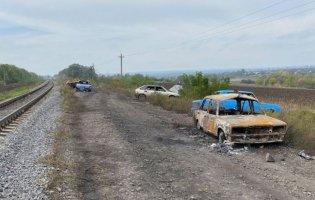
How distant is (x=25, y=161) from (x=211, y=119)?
6295 millimetres

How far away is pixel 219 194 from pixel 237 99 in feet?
24.9

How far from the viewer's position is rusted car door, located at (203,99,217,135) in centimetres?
1611

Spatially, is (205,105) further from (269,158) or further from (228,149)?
(269,158)

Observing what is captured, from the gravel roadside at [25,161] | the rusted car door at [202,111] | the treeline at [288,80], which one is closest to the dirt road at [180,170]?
the rusted car door at [202,111]

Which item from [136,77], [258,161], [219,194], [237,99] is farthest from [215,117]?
[136,77]

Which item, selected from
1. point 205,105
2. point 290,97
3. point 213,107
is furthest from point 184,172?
point 290,97

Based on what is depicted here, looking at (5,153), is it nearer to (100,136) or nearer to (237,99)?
(100,136)

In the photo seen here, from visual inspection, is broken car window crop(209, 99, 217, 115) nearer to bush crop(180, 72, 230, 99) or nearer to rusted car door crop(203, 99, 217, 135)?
rusted car door crop(203, 99, 217, 135)

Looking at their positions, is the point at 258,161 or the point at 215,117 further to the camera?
the point at 215,117

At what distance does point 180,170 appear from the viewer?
1148 cm

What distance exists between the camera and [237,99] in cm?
1661

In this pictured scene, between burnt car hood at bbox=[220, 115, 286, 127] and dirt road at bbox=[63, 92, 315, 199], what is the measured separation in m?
0.70

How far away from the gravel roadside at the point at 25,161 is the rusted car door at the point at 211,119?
4901 mm

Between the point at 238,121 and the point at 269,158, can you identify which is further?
the point at 238,121
